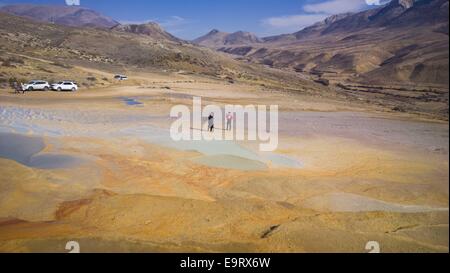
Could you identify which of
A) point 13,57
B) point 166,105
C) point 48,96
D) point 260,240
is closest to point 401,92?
point 166,105

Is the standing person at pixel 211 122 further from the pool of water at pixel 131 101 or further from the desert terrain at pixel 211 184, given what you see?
the pool of water at pixel 131 101

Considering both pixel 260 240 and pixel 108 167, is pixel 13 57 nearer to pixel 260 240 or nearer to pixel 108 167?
pixel 108 167

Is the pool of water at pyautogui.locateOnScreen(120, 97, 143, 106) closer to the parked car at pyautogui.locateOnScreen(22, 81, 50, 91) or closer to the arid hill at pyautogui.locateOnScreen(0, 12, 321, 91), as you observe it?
the parked car at pyautogui.locateOnScreen(22, 81, 50, 91)

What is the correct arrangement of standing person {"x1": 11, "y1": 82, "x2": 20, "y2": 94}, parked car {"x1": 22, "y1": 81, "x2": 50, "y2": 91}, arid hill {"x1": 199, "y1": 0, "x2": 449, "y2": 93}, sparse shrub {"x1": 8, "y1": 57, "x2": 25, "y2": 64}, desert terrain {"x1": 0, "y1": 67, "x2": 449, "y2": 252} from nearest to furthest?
desert terrain {"x1": 0, "y1": 67, "x2": 449, "y2": 252}, standing person {"x1": 11, "y1": 82, "x2": 20, "y2": 94}, parked car {"x1": 22, "y1": 81, "x2": 50, "y2": 91}, sparse shrub {"x1": 8, "y1": 57, "x2": 25, "y2": 64}, arid hill {"x1": 199, "y1": 0, "x2": 449, "y2": 93}

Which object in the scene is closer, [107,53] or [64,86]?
[64,86]

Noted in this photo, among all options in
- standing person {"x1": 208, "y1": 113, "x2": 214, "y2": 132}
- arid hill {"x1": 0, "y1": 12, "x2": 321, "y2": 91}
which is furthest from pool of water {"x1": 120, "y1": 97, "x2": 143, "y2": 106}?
arid hill {"x1": 0, "y1": 12, "x2": 321, "y2": 91}

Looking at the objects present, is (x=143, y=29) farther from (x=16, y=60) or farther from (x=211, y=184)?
(x=211, y=184)

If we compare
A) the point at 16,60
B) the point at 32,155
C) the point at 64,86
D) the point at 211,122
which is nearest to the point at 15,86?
the point at 64,86

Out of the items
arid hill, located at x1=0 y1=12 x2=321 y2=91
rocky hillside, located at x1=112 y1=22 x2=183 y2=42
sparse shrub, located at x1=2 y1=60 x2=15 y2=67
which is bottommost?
sparse shrub, located at x1=2 y1=60 x2=15 y2=67

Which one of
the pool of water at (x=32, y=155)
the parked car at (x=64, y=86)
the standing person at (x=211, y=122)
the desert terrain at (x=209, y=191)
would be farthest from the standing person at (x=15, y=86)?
the standing person at (x=211, y=122)

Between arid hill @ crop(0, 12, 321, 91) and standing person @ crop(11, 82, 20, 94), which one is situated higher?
arid hill @ crop(0, 12, 321, 91)

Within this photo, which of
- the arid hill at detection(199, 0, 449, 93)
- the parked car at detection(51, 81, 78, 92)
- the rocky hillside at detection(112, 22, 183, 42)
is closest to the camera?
the parked car at detection(51, 81, 78, 92)

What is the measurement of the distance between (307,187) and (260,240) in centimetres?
Answer: 460

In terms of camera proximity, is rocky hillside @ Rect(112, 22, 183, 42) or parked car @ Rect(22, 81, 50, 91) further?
rocky hillside @ Rect(112, 22, 183, 42)
